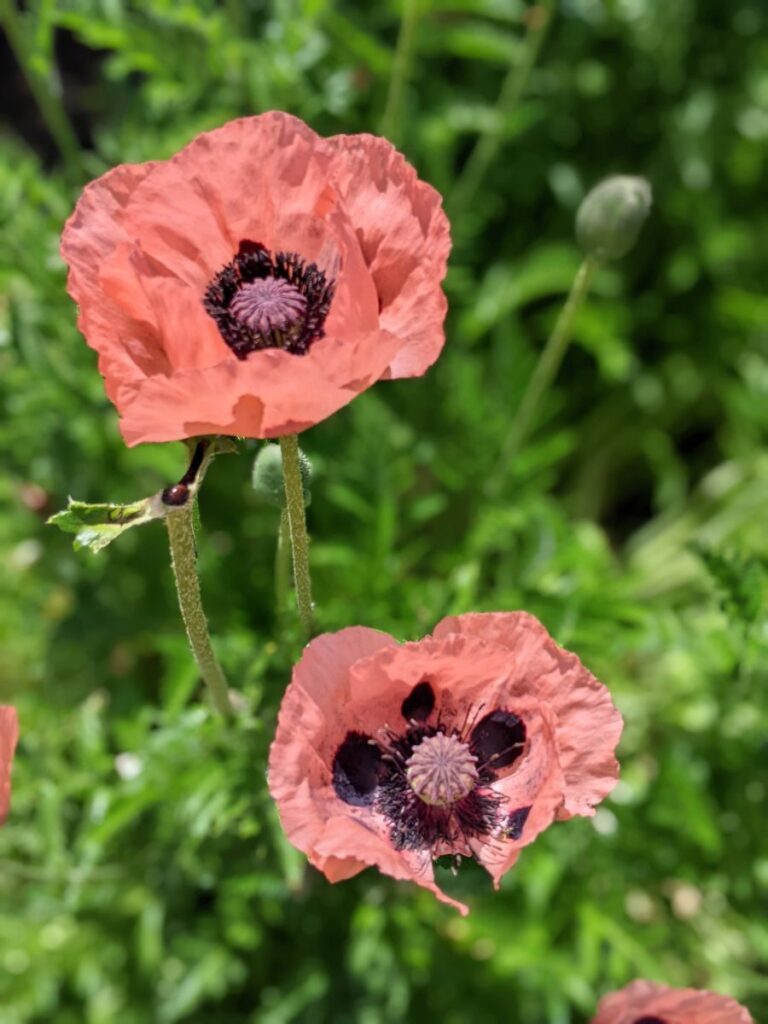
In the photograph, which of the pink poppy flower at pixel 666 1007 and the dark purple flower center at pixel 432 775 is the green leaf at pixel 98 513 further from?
the pink poppy flower at pixel 666 1007

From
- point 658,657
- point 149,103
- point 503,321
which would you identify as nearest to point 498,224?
point 503,321

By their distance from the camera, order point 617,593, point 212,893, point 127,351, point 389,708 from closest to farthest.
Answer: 1. point 127,351
2. point 389,708
3. point 617,593
4. point 212,893

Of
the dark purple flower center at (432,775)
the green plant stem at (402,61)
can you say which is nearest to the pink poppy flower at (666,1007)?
the dark purple flower center at (432,775)

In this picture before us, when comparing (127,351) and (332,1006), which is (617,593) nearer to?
(332,1006)

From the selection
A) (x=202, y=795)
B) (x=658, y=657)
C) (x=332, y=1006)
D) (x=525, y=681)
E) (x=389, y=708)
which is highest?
(x=525, y=681)

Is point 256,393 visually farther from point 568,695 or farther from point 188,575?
point 568,695

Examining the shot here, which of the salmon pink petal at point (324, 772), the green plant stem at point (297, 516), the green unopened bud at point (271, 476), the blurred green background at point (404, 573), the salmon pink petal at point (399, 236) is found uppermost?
the salmon pink petal at point (399, 236)

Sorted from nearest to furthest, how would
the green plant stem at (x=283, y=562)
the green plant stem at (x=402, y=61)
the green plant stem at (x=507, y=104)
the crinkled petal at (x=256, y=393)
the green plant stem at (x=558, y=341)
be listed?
the crinkled petal at (x=256, y=393), the green plant stem at (x=283, y=562), the green plant stem at (x=558, y=341), the green plant stem at (x=402, y=61), the green plant stem at (x=507, y=104)
